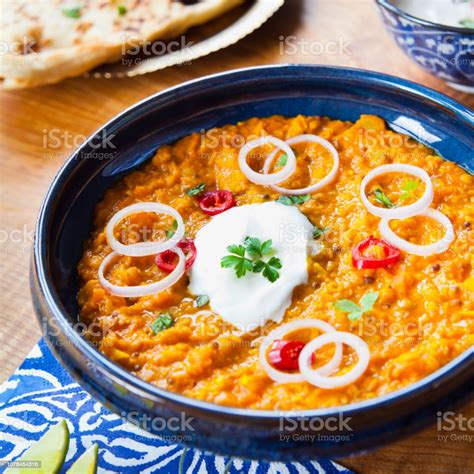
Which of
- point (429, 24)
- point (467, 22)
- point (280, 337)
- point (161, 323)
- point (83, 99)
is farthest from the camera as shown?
point (83, 99)

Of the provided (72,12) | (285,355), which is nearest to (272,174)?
(285,355)

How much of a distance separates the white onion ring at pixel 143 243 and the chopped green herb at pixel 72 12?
2.05 meters

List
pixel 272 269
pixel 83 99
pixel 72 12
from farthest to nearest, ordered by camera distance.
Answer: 1. pixel 72 12
2. pixel 83 99
3. pixel 272 269

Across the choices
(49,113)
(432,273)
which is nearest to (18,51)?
(49,113)

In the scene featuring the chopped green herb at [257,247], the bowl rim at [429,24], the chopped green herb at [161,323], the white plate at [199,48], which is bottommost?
the chopped green herb at [161,323]

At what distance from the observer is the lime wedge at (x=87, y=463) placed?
2889mm

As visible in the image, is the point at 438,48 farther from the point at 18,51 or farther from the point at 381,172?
the point at 18,51

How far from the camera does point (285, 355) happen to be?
2.82 m

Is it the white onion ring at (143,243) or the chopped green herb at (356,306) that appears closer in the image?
the chopped green herb at (356,306)

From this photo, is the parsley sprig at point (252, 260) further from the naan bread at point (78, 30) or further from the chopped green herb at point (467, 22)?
the chopped green herb at point (467, 22)

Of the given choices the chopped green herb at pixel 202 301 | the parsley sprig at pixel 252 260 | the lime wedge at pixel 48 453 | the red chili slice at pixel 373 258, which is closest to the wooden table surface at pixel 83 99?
the lime wedge at pixel 48 453

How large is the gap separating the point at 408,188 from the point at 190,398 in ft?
5.05

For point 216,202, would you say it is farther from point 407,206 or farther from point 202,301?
point 407,206

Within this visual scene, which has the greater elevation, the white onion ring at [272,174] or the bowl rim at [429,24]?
the bowl rim at [429,24]
